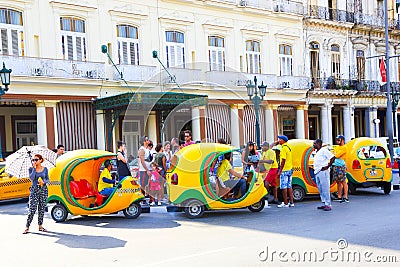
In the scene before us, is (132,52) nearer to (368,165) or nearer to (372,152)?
(372,152)

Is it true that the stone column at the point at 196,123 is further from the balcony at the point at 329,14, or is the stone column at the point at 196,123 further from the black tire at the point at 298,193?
the balcony at the point at 329,14

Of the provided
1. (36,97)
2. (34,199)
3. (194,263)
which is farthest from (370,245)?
(36,97)

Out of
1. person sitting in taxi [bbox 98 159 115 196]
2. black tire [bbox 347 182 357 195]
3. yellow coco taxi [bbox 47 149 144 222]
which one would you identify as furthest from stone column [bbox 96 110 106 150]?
black tire [bbox 347 182 357 195]

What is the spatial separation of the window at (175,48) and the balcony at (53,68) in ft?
12.4

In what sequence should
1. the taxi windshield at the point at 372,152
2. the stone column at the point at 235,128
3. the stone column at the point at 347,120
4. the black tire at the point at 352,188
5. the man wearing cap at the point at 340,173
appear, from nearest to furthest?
1. the man wearing cap at the point at 340,173
2. the taxi windshield at the point at 372,152
3. the black tire at the point at 352,188
4. the stone column at the point at 235,128
5. the stone column at the point at 347,120

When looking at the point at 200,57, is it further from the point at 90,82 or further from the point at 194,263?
the point at 194,263

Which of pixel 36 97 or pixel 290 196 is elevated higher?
pixel 36 97

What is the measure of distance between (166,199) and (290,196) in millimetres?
2947

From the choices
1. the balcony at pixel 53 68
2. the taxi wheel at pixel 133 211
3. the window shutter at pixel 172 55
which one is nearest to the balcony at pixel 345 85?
the window shutter at pixel 172 55

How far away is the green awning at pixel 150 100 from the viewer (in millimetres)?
18641

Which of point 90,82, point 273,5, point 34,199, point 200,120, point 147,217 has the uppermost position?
point 273,5

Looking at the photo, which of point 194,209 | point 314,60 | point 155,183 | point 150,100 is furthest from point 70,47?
point 314,60

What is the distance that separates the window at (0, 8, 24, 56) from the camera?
763 inches

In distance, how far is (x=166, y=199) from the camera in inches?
446
